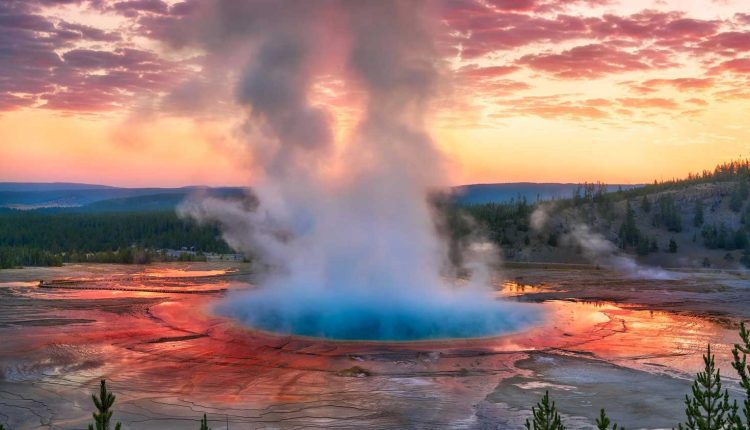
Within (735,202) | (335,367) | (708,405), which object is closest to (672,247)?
(735,202)

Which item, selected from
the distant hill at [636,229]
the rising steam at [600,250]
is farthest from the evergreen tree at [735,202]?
the rising steam at [600,250]

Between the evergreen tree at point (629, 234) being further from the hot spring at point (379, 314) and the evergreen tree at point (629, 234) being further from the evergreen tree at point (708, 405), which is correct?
the evergreen tree at point (708, 405)

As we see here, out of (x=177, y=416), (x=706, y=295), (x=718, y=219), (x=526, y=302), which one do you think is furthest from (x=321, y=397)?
(x=718, y=219)

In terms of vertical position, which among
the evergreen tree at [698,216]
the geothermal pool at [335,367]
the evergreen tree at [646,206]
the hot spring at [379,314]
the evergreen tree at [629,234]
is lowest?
the geothermal pool at [335,367]

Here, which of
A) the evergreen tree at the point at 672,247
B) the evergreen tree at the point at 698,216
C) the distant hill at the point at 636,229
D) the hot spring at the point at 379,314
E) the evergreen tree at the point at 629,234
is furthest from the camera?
the evergreen tree at the point at 698,216

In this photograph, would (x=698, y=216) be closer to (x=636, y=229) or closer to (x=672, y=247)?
(x=636, y=229)

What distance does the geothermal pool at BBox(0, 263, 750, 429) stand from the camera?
378 inches

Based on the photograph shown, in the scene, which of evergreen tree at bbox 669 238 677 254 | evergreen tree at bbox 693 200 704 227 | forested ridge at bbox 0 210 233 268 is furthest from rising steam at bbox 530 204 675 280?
forested ridge at bbox 0 210 233 268

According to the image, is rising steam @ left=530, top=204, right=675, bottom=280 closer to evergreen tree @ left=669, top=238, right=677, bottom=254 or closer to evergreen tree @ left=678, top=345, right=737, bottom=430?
evergreen tree @ left=669, top=238, right=677, bottom=254

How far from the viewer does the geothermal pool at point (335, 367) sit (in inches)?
378

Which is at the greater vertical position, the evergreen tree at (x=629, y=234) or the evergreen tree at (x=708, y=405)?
the evergreen tree at (x=629, y=234)

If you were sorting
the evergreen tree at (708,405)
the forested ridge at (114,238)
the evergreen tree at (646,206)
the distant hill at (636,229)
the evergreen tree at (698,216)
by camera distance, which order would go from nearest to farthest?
the evergreen tree at (708,405)
the distant hill at (636,229)
the forested ridge at (114,238)
the evergreen tree at (698,216)
the evergreen tree at (646,206)

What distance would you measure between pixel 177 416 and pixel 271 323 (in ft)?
25.2

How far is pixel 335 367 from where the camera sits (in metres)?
12.4
